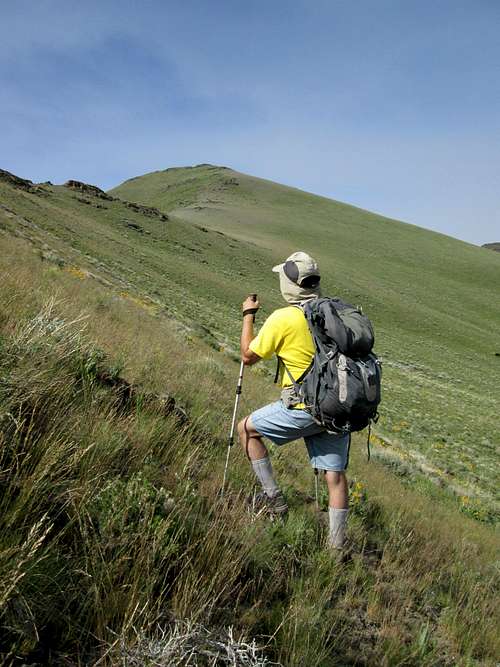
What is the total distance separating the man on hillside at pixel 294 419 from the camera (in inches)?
138

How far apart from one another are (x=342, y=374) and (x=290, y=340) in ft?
1.81

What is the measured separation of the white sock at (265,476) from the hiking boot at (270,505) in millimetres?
43

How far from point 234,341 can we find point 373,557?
49.5ft

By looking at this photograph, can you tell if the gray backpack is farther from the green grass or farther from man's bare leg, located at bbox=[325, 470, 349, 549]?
the green grass

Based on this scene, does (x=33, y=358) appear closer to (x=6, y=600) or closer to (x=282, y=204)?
(x=6, y=600)

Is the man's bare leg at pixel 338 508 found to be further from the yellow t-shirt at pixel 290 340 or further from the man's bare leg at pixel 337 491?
the yellow t-shirt at pixel 290 340

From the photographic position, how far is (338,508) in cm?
344

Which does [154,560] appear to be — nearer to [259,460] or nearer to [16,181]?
[259,460]

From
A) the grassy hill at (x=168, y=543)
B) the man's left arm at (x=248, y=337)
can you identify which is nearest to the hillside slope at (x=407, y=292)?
the grassy hill at (x=168, y=543)

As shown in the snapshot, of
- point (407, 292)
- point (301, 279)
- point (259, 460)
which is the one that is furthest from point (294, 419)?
point (407, 292)

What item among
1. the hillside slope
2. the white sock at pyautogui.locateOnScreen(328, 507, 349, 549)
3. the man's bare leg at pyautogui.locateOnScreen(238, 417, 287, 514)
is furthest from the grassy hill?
the hillside slope

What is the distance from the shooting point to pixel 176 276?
3256 cm

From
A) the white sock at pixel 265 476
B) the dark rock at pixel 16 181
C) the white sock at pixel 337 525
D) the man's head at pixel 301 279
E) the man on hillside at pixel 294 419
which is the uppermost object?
the dark rock at pixel 16 181

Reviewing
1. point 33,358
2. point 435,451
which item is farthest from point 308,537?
point 435,451
